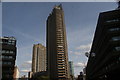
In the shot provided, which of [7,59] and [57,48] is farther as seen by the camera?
[57,48]

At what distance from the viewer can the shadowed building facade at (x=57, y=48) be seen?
4970 inches

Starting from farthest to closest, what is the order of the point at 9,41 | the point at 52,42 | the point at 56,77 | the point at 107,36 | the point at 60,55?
the point at 52,42 → the point at 60,55 → the point at 56,77 → the point at 9,41 → the point at 107,36

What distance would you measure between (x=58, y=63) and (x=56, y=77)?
11.8m

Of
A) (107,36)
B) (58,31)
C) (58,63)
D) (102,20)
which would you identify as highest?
(58,31)

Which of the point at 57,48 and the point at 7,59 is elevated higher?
the point at 57,48

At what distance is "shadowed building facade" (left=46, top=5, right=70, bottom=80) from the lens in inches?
4970

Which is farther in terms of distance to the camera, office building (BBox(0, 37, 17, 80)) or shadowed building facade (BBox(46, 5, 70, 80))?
shadowed building facade (BBox(46, 5, 70, 80))

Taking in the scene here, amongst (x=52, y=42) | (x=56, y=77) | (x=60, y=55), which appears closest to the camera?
(x=56, y=77)

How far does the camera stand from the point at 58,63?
12781 centimetres

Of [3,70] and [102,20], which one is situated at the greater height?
[102,20]

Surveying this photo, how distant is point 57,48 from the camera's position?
5271 inches

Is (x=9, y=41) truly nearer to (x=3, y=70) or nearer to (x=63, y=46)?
(x=3, y=70)

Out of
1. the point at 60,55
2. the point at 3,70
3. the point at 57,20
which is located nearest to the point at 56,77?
the point at 60,55

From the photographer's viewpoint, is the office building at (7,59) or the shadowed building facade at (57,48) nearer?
the office building at (7,59)
